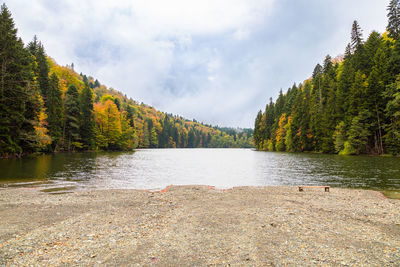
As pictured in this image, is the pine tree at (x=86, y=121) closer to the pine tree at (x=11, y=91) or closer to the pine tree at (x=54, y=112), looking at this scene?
the pine tree at (x=54, y=112)

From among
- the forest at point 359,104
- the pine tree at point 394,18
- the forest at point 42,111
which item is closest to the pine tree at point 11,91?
the forest at point 42,111

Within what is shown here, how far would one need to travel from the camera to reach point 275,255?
4711mm

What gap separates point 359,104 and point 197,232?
46.1 meters

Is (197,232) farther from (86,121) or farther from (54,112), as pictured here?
(86,121)

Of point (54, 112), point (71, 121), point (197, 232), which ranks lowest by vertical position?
point (197, 232)

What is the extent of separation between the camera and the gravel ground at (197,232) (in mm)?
4559

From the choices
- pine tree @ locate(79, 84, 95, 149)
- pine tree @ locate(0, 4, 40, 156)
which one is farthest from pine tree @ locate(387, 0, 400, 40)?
pine tree @ locate(79, 84, 95, 149)

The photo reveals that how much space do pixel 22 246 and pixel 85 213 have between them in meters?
2.88

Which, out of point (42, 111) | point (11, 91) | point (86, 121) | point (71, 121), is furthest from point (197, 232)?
point (86, 121)

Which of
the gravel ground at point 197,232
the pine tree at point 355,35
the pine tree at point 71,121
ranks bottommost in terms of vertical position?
the gravel ground at point 197,232

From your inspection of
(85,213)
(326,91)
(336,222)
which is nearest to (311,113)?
(326,91)

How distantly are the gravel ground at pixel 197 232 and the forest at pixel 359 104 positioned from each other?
3279 cm

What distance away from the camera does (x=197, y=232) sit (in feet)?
20.0

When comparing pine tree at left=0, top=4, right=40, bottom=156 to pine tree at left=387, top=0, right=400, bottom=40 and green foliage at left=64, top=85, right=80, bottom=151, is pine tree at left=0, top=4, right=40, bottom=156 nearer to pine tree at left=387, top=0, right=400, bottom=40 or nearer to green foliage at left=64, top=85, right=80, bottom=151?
green foliage at left=64, top=85, right=80, bottom=151
